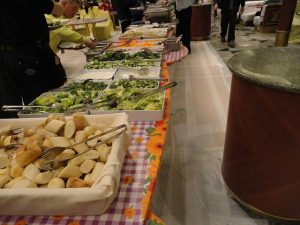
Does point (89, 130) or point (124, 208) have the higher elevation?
point (89, 130)

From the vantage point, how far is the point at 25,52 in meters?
1.69

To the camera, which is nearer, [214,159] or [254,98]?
[254,98]

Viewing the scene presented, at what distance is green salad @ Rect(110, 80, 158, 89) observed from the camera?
1370 mm

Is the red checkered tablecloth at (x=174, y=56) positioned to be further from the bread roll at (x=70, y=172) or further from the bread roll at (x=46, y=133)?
the bread roll at (x=70, y=172)

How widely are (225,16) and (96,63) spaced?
394 cm

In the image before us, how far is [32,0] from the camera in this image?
154cm

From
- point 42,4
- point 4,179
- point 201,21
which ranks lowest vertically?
point 201,21

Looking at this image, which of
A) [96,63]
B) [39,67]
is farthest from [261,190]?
[39,67]

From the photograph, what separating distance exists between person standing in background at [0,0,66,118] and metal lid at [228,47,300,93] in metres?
1.25

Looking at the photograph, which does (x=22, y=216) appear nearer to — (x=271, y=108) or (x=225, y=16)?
(x=271, y=108)

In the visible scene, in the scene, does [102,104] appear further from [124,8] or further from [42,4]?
[124,8]

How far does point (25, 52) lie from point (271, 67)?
4.90 ft

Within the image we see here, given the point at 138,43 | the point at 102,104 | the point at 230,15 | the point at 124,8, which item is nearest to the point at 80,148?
the point at 102,104

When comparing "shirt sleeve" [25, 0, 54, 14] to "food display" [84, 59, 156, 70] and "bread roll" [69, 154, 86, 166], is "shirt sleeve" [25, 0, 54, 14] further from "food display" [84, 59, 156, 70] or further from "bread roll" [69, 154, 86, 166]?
"bread roll" [69, 154, 86, 166]
